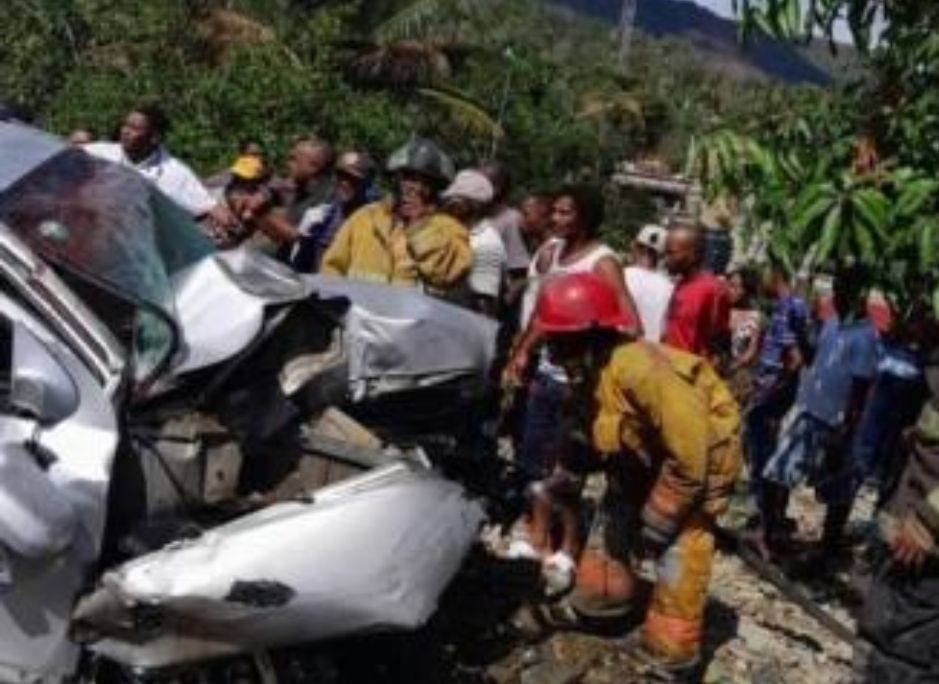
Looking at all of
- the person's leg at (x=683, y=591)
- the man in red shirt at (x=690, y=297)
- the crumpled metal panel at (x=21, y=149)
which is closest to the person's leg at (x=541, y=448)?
the man in red shirt at (x=690, y=297)

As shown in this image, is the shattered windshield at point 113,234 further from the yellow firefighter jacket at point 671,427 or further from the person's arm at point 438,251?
the yellow firefighter jacket at point 671,427

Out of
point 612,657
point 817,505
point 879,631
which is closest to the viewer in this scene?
point 879,631

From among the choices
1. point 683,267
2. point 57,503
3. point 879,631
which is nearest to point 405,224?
point 683,267

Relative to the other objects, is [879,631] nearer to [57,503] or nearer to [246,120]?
[57,503]

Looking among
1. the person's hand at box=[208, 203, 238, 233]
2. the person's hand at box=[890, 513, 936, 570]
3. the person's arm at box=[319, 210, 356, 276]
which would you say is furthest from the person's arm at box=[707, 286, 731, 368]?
the person's hand at box=[890, 513, 936, 570]

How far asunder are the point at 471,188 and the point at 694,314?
1269 millimetres

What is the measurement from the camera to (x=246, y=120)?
47.3 feet

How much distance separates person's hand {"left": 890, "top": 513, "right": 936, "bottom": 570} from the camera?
13.9ft

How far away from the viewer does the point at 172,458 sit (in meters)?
A: 4.03

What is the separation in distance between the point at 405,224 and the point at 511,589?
Answer: 158 cm

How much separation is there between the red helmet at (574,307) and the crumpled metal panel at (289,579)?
1.02 m

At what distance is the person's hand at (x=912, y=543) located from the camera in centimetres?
Answer: 425

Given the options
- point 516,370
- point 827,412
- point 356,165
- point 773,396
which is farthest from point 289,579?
point 773,396

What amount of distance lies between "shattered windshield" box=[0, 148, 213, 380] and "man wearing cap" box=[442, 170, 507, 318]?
1.88 meters
